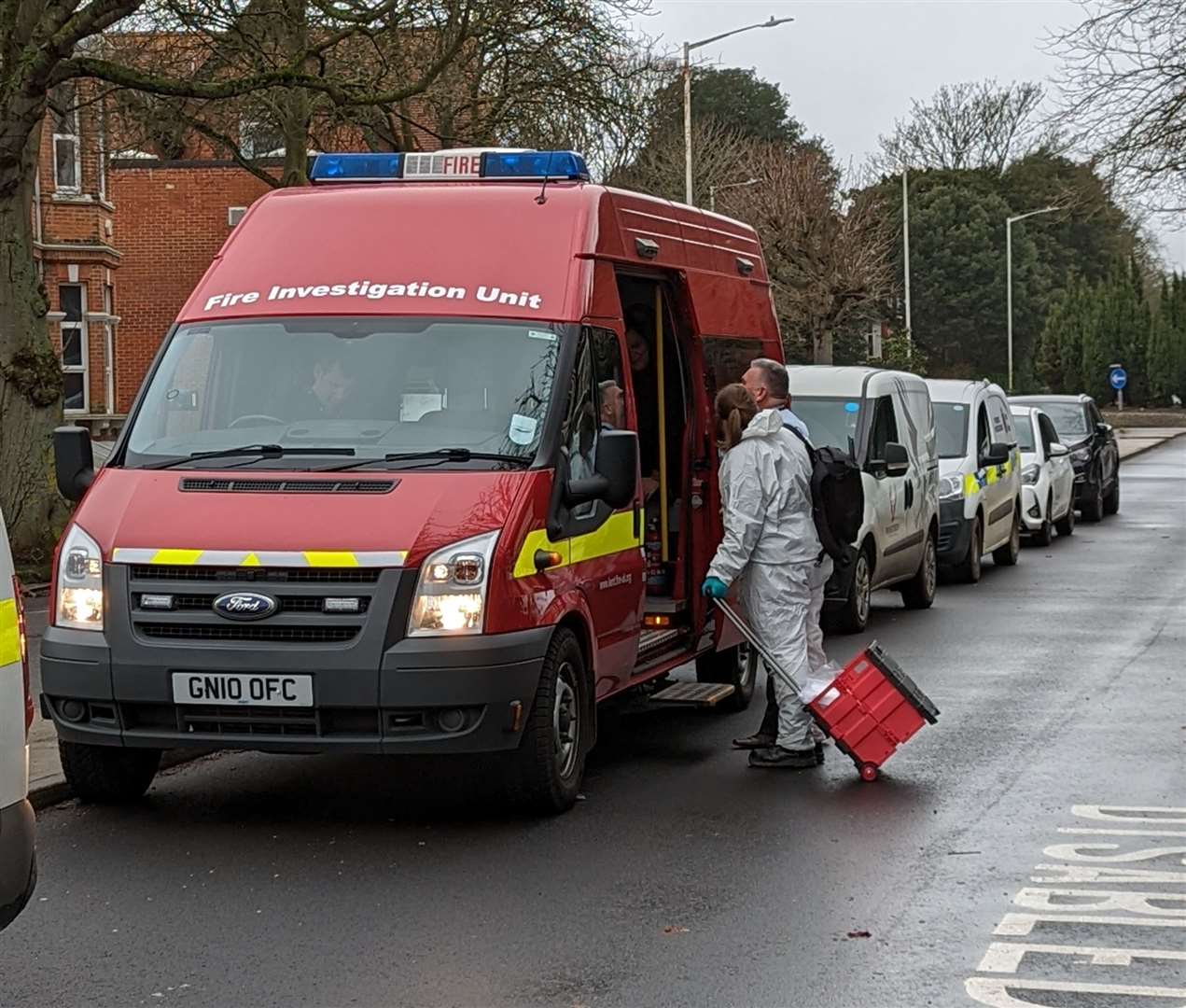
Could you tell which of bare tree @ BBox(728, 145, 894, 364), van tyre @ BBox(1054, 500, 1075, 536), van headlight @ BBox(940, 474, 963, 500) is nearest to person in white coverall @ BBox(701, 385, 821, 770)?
van headlight @ BBox(940, 474, 963, 500)

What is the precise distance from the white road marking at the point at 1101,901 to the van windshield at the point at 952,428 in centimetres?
1299

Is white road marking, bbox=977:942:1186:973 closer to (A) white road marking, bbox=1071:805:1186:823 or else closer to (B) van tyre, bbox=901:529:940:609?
(A) white road marking, bbox=1071:805:1186:823

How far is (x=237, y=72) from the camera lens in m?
26.1

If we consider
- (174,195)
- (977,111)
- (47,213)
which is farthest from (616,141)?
(977,111)

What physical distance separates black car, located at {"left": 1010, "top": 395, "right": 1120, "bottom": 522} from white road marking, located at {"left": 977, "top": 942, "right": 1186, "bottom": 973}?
69.8 ft

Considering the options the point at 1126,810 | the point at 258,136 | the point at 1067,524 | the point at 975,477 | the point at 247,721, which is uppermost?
the point at 258,136

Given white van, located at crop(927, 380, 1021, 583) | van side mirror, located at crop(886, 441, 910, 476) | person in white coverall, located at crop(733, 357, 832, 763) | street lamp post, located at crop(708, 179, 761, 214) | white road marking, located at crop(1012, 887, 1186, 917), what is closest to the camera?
white road marking, located at crop(1012, 887, 1186, 917)

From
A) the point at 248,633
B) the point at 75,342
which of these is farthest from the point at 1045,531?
the point at 75,342

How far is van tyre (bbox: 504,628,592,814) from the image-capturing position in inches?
313

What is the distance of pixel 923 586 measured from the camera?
17.1m

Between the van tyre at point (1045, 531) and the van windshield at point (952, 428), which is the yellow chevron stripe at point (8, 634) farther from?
the van tyre at point (1045, 531)

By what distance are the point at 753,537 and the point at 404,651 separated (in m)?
2.30

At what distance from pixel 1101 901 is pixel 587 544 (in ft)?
9.08

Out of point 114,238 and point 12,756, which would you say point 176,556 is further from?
point 114,238
